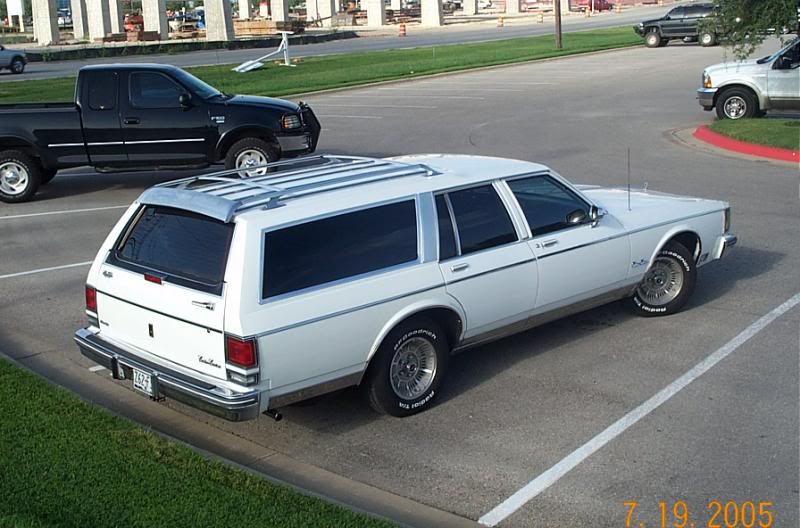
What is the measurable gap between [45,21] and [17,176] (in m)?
59.8

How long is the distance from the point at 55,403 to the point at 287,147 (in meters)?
9.01

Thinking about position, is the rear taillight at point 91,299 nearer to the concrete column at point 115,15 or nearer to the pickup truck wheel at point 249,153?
the pickup truck wheel at point 249,153

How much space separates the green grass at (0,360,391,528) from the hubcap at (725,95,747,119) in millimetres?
17679

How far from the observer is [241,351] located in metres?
6.11

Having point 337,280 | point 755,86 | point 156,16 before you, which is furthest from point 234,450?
point 156,16

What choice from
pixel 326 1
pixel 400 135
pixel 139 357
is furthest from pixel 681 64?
pixel 326 1

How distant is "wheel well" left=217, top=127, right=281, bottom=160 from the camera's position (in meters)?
15.5

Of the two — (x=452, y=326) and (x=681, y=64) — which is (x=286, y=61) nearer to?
(x=681, y=64)

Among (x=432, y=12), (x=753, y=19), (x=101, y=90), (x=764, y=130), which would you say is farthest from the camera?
(x=432, y=12)

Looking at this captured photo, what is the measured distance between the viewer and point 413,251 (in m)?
7.02

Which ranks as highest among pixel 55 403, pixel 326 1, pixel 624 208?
pixel 326 1

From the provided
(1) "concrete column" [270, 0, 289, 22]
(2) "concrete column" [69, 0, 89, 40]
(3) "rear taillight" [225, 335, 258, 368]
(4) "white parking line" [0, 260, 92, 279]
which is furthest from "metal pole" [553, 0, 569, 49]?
(2) "concrete column" [69, 0, 89, 40]

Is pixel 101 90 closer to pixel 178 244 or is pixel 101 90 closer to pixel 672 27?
pixel 178 244

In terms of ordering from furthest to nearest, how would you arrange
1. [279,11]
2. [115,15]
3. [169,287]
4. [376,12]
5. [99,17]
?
[376,12] < [279,11] < [115,15] < [99,17] < [169,287]
